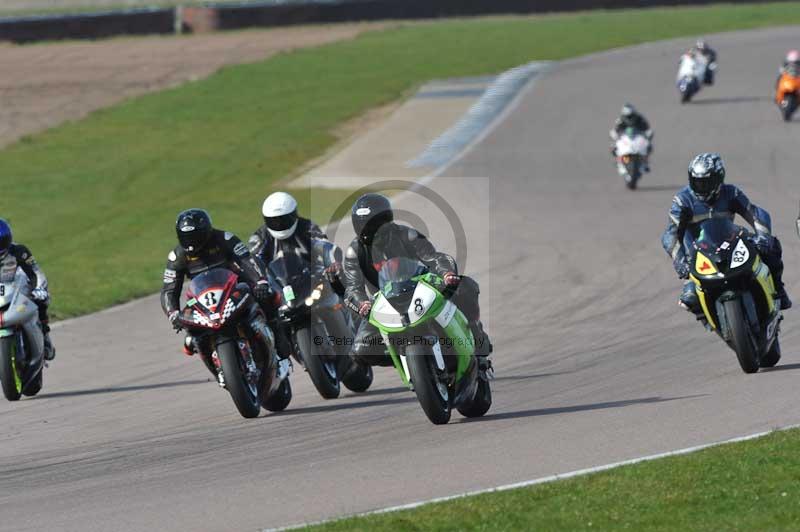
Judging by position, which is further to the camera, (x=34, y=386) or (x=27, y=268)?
(x=27, y=268)

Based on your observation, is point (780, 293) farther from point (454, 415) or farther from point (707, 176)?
point (454, 415)

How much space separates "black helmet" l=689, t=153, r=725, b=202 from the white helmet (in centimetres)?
352

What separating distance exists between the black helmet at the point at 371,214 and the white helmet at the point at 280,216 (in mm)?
2139

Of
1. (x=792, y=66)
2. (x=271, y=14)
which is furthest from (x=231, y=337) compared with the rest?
(x=271, y=14)

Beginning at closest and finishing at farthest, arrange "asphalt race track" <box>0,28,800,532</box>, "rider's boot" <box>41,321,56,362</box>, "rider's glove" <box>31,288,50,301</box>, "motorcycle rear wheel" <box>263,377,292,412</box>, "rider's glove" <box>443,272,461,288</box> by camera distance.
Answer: "asphalt race track" <box>0,28,800,532</box>
"rider's glove" <box>443,272,461,288</box>
"motorcycle rear wheel" <box>263,377,292,412</box>
"rider's glove" <box>31,288,50,301</box>
"rider's boot" <box>41,321,56,362</box>

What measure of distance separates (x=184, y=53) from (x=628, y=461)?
4004 centimetres

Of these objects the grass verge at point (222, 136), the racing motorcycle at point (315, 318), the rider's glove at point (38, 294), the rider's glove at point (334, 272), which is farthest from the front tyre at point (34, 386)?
the grass verge at point (222, 136)

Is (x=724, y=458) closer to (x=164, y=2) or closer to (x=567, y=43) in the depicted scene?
(x=567, y=43)

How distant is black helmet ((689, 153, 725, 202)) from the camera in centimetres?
1186

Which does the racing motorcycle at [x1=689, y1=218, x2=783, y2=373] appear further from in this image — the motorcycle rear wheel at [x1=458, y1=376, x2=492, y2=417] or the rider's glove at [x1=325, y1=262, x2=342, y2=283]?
the rider's glove at [x1=325, y1=262, x2=342, y2=283]

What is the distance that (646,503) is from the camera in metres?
7.62

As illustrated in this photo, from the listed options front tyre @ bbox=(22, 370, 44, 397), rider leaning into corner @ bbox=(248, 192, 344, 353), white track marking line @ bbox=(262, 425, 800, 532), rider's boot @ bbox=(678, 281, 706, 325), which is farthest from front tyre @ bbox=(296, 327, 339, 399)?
white track marking line @ bbox=(262, 425, 800, 532)

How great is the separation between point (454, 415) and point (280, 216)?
2647 millimetres

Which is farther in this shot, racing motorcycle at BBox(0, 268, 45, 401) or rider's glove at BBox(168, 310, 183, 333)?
racing motorcycle at BBox(0, 268, 45, 401)
